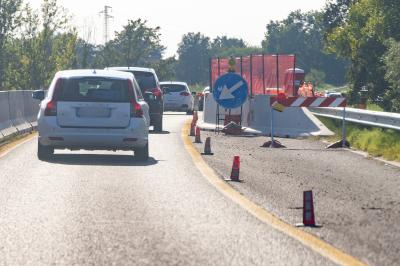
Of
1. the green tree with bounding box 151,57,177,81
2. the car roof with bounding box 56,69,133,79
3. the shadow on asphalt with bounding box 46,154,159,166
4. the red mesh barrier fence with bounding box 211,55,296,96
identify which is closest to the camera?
the shadow on asphalt with bounding box 46,154,159,166

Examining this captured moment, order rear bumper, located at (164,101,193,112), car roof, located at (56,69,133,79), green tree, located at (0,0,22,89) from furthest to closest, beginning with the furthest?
green tree, located at (0,0,22,89) < rear bumper, located at (164,101,193,112) < car roof, located at (56,69,133,79)

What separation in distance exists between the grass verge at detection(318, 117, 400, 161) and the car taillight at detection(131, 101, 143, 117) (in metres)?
4.08

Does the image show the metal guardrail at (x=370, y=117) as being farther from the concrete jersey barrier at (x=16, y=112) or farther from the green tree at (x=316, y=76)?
the green tree at (x=316, y=76)

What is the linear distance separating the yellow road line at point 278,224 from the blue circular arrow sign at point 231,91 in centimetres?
879

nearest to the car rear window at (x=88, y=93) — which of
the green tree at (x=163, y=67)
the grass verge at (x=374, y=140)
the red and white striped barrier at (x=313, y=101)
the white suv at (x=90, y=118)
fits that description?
the white suv at (x=90, y=118)

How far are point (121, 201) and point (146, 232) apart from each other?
253 centimetres

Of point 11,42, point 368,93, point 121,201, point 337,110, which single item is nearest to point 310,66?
point 11,42

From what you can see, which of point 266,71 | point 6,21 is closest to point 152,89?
point 266,71

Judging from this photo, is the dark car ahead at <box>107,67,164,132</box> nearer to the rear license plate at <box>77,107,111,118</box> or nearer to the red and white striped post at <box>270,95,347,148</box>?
the red and white striped post at <box>270,95,347,148</box>

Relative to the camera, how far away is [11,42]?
3174 inches

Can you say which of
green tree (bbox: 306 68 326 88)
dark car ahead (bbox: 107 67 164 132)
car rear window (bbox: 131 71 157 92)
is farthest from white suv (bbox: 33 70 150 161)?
green tree (bbox: 306 68 326 88)

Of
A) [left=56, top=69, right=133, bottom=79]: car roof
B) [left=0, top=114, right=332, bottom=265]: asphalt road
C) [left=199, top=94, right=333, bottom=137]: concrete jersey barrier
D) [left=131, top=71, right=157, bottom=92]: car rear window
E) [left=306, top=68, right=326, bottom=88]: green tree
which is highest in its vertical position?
[left=56, top=69, right=133, bottom=79]: car roof

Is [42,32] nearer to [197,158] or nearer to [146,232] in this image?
[197,158]

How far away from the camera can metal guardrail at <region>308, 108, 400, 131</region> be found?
20.0m
